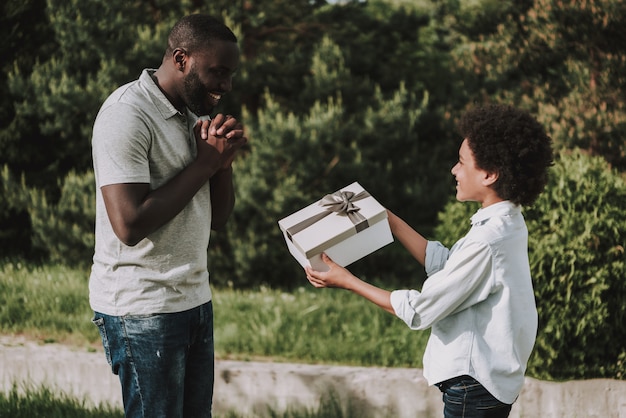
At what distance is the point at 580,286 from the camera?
4.20 meters

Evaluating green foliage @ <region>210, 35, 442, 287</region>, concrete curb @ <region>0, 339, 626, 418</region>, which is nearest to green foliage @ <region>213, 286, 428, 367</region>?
concrete curb @ <region>0, 339, 626, 418</region>

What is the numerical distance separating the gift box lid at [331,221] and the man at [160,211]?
0.36 meters

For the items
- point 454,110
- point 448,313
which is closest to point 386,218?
point 448,313

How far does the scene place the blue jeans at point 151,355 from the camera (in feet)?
7.72

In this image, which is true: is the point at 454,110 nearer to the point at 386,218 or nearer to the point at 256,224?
the point at 256,224

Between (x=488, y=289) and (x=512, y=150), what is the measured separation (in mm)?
463

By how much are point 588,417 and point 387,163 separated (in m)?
3.73

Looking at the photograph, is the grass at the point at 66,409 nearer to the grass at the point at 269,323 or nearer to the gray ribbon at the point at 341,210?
the grass at the point at 269,323

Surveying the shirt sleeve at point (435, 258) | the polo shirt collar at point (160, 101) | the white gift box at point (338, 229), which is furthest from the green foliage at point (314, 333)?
the polo shirt collar at point (160, 101)

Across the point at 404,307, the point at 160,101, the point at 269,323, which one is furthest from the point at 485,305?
the point at 269,323

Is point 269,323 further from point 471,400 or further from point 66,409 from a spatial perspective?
point 471,400

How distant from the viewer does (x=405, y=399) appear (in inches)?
159

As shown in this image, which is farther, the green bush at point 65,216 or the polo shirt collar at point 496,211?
the green bush at point 65,216

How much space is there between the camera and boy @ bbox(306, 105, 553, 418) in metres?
2.40
